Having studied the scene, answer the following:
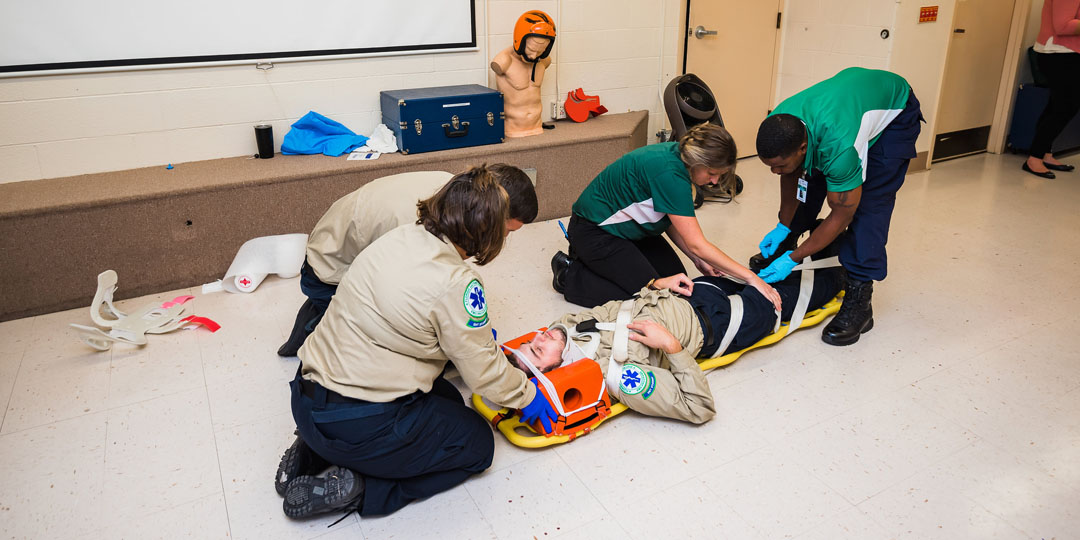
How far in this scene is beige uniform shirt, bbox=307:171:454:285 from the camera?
7.54 ft

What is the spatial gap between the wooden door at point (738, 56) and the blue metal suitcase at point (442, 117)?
1741 mm

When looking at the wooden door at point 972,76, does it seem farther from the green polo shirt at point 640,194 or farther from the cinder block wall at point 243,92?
the green polo shirt at point 640,194

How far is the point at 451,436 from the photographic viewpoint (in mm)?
1914

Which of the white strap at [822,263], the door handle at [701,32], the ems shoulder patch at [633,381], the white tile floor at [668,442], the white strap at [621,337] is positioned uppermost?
the door handle at [701,32]

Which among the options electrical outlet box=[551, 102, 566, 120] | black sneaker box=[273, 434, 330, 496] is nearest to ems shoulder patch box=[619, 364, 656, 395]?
black sneaker box=[273, 434, 330, 496]

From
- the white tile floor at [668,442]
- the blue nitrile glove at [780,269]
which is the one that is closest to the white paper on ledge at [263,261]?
the white tile floor at [668,442]

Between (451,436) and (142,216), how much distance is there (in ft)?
6.87

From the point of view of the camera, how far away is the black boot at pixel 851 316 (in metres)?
2.73

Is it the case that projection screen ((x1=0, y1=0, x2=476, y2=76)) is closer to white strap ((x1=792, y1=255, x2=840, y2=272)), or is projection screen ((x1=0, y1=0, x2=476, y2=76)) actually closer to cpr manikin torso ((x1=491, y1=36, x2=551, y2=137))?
cpr manikin torso ((x1=491, y1=36, x2=551, y2=137))

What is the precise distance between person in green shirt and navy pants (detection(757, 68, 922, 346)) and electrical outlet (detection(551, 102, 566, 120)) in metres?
1.98

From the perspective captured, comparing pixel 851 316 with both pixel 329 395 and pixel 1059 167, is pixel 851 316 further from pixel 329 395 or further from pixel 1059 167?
pixel 1059 167

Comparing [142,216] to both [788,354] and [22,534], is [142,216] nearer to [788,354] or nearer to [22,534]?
[22,534]

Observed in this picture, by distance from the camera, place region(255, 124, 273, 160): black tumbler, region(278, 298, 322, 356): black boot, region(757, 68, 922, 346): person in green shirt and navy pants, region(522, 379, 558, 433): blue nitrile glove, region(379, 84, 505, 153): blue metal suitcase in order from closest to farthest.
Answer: region(522, 379, 558, 433): blue nitrile glove
region(757, 68, 922, 346): person in green shirt and navy pants
region(278, 298, 322, 356): black boot
region(255, 124, 273, 160): black tumbler
region(379, 84, 505, 153): blue metal suitcase

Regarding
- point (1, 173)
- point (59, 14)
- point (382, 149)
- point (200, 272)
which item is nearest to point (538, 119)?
point (382, 149)
